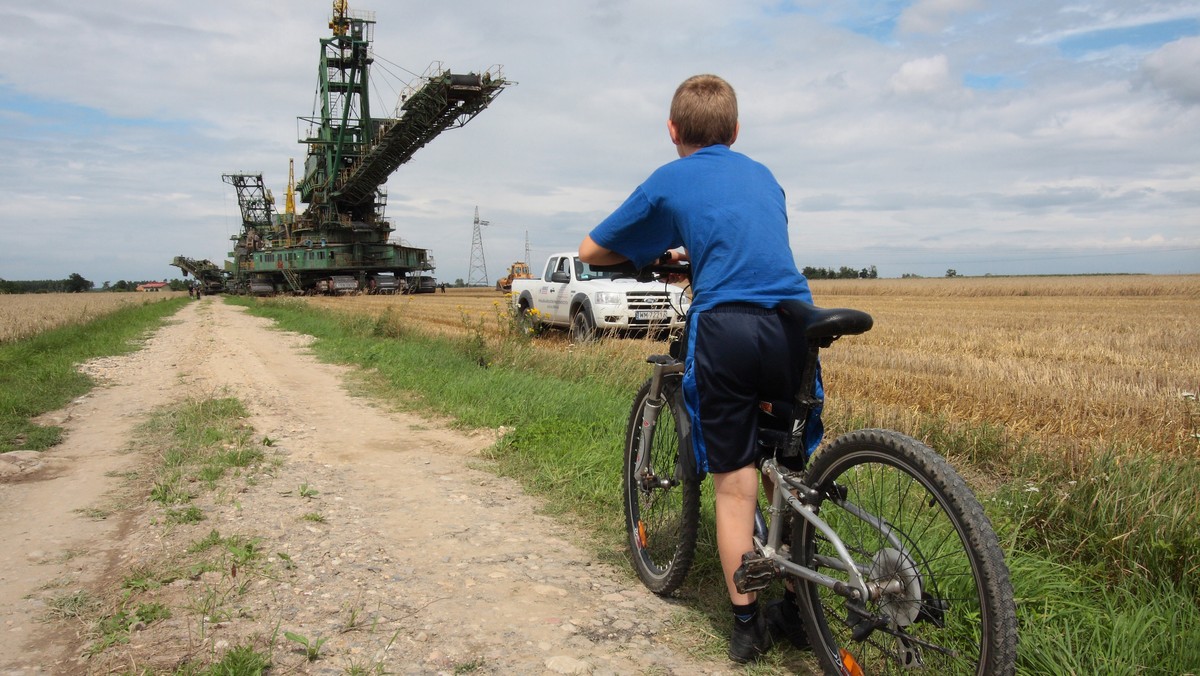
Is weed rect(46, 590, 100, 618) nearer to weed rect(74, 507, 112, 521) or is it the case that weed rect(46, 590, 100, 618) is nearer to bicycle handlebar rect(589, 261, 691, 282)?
weed rect(74, 507, 112, 521)

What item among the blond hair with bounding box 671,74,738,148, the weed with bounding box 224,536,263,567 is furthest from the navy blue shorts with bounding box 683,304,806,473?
the weed with bounding box 224,536,263,567

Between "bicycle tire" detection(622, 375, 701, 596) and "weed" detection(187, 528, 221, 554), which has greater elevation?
"bicycle tire" detection(622, 375, 701, 596)

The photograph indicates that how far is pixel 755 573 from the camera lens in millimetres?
2479

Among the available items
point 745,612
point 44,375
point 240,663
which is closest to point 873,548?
point 745,612

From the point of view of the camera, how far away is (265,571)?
3301mm

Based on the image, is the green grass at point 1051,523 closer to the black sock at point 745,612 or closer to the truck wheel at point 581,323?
the black sock at point 745,612

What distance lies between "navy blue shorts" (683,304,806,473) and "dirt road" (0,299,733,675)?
81cm

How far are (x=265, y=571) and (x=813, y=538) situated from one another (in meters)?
2.39

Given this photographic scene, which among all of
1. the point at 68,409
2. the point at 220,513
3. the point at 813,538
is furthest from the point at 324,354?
the point at 813,538

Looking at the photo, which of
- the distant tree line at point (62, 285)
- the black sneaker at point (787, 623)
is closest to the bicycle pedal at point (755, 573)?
the black sneaker at point (787, 623)

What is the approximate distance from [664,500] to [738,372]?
3.73 feet

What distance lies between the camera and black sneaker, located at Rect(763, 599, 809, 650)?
8.83ft

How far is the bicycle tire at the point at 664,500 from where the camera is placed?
299cm

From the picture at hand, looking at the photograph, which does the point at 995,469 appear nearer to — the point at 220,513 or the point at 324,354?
the point at 220,513
